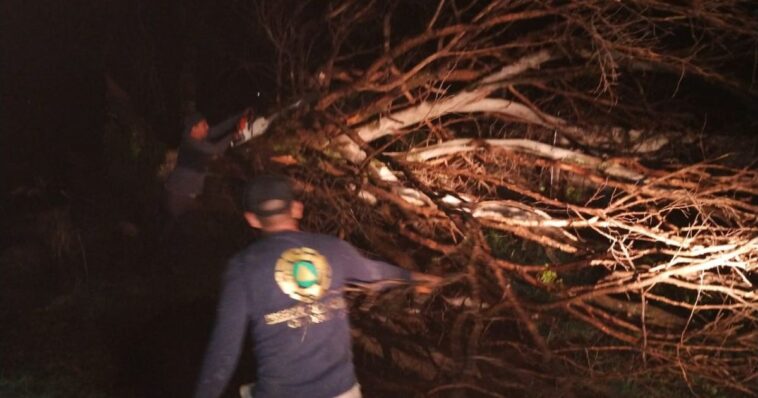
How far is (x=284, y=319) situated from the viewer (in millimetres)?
2381

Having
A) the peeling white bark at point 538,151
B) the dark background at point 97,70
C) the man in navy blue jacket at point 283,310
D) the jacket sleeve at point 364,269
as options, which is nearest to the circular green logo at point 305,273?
the man in navy blue jacket at point 283,310

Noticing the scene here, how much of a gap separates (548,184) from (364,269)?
3539 millimetres

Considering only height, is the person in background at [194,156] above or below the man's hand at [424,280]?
above

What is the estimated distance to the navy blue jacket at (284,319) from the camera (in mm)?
2299

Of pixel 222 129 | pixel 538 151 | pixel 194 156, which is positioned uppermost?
pixel 222 129

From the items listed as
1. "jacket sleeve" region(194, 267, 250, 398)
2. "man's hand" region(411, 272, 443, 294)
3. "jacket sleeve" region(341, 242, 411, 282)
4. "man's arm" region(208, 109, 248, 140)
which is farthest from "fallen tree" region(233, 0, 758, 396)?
"jacket sleeve" region(194, 267, 250, 398)

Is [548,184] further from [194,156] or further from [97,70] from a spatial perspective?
[97,70]

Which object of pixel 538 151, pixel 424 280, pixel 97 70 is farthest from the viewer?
pixel 97 70

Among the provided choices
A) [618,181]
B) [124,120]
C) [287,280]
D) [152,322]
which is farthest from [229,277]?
[124,120]

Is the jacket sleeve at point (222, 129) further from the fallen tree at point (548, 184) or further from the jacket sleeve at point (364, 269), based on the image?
the jacket sleeve at point (364, 269)

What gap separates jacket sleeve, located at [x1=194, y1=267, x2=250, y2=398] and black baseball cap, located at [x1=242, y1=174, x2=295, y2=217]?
0.29 meters

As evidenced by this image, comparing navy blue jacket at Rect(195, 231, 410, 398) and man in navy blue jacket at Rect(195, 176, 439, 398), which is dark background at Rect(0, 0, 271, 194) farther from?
navy blue jacket at Rect(195, 231, 410, 398)

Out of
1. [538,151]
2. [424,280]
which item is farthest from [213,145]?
[424,280]

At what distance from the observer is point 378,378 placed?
178 inches
